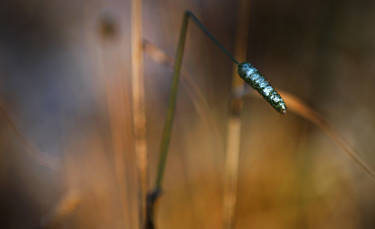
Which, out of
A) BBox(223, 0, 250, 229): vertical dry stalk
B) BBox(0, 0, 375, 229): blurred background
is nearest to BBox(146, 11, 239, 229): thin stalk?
BBox(223, 0, 250, 229): vertical dry stalk

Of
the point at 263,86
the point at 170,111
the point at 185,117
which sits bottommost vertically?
the point at 263,86

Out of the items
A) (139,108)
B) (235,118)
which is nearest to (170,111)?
(139,108)

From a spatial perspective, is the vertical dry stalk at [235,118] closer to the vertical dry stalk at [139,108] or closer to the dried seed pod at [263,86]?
the vertical dry stalk at [139,108]

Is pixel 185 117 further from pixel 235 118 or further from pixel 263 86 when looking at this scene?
pixel 263 86

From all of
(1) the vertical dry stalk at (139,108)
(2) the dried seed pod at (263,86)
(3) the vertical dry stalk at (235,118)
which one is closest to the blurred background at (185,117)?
(3) the vertical dry stalk at (235,118)

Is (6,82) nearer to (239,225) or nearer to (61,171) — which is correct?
(61,171)

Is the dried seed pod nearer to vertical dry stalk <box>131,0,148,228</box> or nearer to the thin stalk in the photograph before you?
the thin stalk

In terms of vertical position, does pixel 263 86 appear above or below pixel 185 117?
below

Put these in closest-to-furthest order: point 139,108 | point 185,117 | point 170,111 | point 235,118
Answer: point 170,111 → point 139,108 → point 235,118 → point 185,117
